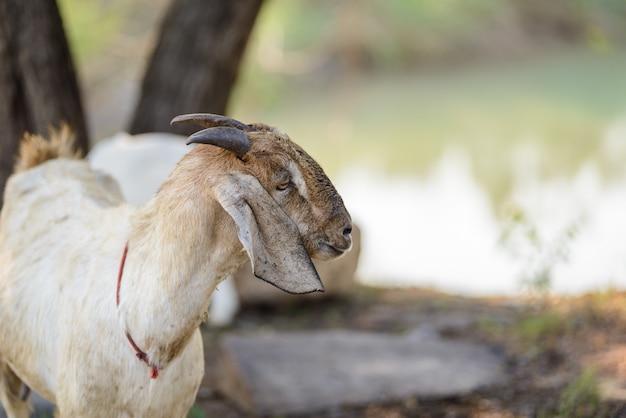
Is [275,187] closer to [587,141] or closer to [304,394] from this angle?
[304,394]

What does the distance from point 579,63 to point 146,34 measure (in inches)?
387

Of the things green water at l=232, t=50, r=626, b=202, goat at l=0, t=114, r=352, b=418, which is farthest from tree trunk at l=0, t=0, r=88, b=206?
green water at l=232, t=50, r=626, b=202

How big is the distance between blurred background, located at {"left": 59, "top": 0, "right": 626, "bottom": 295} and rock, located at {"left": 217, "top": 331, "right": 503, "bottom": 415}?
0.88 meters

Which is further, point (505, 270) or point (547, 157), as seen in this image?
point (547, 157)

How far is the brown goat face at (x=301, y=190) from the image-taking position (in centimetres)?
263

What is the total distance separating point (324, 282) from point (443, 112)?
11.4m

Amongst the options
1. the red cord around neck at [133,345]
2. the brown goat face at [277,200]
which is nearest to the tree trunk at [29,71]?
the red cord around neck at [133,345]

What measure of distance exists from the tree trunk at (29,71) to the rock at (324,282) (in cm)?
188

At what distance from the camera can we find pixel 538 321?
17.7ft

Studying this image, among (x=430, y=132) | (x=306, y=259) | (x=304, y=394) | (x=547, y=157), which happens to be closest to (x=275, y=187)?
(x=306, y=259)

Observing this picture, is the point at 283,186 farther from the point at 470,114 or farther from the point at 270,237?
the point at 470,114

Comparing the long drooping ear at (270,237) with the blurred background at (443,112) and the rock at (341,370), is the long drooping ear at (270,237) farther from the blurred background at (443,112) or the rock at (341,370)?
the blurred background at (443,112)

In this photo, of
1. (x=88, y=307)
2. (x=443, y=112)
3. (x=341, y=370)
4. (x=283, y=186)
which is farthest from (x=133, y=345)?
(x=443, y=112)

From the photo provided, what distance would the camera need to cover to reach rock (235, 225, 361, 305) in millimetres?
6543
